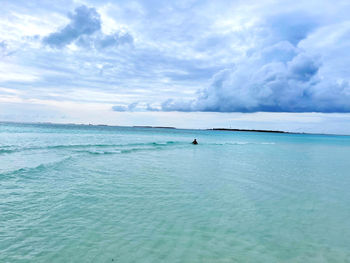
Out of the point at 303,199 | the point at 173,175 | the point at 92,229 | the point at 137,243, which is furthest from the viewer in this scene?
the point at 173,175

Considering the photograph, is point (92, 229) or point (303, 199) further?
point (303, 199)

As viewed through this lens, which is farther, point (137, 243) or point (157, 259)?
point (137, 243)

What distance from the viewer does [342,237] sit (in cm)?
752

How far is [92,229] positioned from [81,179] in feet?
25.1

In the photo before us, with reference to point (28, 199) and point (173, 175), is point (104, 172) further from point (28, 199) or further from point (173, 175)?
point (28, 199)

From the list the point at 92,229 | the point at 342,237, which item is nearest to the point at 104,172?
the point at 92,229

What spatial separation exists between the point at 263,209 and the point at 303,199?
3.07 m

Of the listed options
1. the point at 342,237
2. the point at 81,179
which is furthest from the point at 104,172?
the point at 342,237

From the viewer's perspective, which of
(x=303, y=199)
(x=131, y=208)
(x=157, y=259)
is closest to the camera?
(x=157, y=259)

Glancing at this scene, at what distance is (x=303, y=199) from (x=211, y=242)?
23.2 ft

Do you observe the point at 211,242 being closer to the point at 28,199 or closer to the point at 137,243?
the point at 137,243

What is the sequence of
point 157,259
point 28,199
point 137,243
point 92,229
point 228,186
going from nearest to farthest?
point 157,259 → point 137,243 → point 92,229 → point 28,199 → point 228,186

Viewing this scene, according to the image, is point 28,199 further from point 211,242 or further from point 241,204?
point 241,204

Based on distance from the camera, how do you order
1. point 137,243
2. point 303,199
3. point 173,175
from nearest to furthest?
point 137,243
point 303,199
point 173,175
